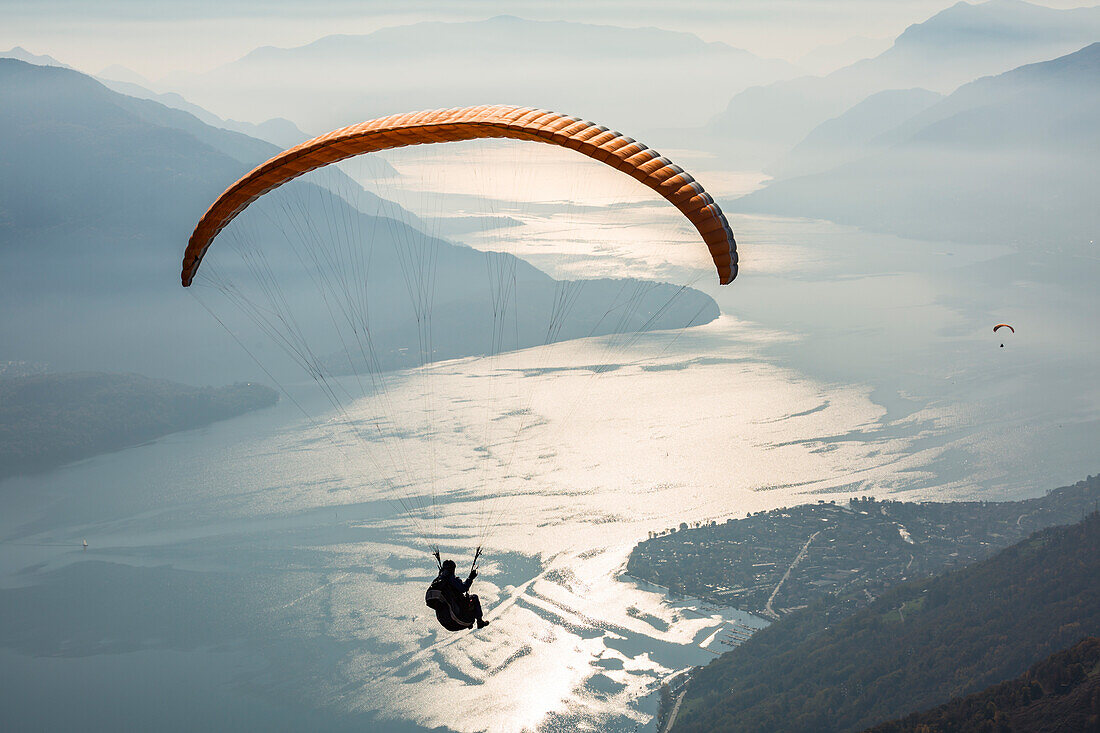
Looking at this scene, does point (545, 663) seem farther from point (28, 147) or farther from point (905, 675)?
point (28, 147)

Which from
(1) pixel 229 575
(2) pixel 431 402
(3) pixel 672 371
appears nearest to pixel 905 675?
(1) pixel 229 575

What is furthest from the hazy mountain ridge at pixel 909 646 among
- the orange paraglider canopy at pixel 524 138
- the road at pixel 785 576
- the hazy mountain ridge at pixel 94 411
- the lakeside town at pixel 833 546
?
the hazy mountain ridge at pixel 94 411

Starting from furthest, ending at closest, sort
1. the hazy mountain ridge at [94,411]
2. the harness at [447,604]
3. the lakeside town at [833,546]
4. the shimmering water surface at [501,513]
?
the hazy mountain ridge at [94,411] < the lakeside town at [833,546] < the shimmering water surface at [501,513] < the harness at [447,604]

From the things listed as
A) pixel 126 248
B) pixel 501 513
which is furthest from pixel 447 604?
pixel 126 248

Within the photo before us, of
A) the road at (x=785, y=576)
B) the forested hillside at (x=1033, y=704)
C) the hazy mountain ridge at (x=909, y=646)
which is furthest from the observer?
the road at (x=785, y=576)

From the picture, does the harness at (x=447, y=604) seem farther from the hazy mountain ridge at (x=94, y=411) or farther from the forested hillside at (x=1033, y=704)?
the hazy mountain ridge at (x=94, y=411)
